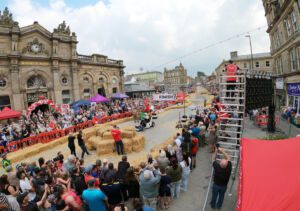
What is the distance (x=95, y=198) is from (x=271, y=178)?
12.9 ft

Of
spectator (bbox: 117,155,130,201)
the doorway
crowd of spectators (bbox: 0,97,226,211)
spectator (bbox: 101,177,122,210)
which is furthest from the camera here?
the doorway

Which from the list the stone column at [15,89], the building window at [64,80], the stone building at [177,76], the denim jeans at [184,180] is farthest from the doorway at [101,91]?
the stone building at [177,76]

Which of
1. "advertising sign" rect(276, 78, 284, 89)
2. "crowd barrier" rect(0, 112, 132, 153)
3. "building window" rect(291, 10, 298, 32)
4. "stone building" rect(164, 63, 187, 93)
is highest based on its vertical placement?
"stone building" rect(164, 63, 187, 93)

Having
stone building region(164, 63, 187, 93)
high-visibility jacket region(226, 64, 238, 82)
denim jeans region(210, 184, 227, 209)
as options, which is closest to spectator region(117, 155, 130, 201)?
denim jeans region(210, 184, 227, 209)

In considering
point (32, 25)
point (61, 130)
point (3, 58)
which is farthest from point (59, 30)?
point (61, 130)

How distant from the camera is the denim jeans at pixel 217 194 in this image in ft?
16.6

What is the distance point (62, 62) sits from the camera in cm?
2389

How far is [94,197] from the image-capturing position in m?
4.12

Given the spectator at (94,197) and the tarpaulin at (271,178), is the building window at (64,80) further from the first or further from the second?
the tarpaulin at (271,178)

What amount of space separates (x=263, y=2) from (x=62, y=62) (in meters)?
29.7

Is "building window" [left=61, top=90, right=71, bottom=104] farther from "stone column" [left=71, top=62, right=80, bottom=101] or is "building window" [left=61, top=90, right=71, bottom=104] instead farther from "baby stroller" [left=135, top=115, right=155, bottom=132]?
"baby stroller" [left=135, top=115, right=155, bottom=132]

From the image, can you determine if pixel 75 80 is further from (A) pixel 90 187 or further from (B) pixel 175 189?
(A) pixel 90 187

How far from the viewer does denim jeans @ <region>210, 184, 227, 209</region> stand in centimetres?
505

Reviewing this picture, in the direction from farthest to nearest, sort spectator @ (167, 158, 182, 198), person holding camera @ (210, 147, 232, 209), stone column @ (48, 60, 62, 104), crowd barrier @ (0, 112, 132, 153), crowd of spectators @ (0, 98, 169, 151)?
stone column @ (48, 60, 62, 104) → crowd of spectators @ (0, 98, 169, 151) → crowd barrier @ (0, 112, 132, 153) → spectator @ (167, 158, 182, 198) → person holding camera @ (210, 147, 232, 209)
